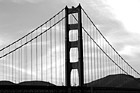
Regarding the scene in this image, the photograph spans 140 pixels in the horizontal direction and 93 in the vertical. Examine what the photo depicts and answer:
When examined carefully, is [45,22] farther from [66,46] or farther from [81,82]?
[81,82]

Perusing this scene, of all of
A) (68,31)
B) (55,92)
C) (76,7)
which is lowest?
(55,92)

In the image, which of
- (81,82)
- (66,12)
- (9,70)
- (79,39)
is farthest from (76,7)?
(9,70)

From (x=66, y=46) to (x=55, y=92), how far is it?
17.4ft

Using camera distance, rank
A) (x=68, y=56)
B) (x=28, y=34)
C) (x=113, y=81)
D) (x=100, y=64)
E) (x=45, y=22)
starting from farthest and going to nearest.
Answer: (x=113, y=81), (x=100, y=64), (x=45, y=22), (x=28, y=34), (x=68, y=56)

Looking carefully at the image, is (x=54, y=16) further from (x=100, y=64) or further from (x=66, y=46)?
(x=100, y=64)

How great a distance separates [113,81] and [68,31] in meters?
164

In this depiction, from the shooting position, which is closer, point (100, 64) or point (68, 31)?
point (68, 31)

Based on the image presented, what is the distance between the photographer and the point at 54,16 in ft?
142

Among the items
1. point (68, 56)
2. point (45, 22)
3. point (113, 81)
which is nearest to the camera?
point (68, 56)

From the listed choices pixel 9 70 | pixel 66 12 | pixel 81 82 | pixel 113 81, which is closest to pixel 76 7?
pixel 66 12

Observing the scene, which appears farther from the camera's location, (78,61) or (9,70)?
(78,61)

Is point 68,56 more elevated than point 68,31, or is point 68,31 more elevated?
point 68,31

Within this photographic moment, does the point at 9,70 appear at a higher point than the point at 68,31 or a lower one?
lower

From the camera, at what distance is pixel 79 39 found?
36781 millimetres
